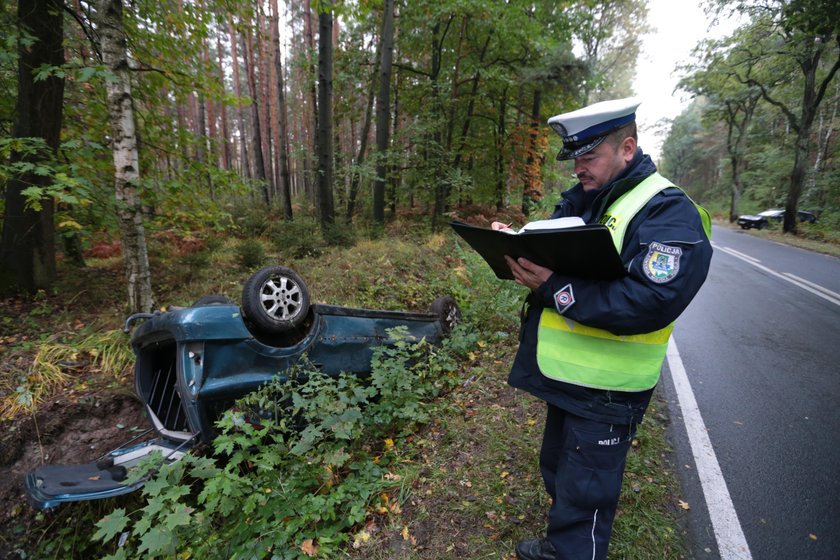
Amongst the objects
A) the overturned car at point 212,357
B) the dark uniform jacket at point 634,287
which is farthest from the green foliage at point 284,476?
the dark uniform jacket at point 634,287

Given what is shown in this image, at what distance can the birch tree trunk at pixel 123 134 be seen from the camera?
163 inches

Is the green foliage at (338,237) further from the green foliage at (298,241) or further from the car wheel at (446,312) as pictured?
the car wheel at (446,312)

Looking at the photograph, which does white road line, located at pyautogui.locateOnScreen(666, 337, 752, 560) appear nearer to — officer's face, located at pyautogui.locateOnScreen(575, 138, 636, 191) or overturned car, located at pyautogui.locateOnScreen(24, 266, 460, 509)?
officer's face, located at pyautogui.locateOnScreen(575, 138, 636, 191)

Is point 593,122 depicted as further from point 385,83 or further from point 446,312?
point 385,83

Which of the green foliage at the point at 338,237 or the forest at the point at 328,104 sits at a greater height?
the forest at the point at 328,104

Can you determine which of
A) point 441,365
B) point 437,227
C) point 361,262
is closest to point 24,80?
point 361,262

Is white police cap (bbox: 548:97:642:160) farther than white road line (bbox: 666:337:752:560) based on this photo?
No

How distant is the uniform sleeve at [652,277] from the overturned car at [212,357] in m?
2.45

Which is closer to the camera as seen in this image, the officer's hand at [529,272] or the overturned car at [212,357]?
the officer's hand at [529,272]

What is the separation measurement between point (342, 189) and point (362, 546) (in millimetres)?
14392

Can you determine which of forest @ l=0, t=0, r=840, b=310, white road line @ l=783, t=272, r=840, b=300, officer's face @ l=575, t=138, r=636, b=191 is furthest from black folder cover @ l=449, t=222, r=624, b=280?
white road line @ l=783, t=272, r=840, b=300

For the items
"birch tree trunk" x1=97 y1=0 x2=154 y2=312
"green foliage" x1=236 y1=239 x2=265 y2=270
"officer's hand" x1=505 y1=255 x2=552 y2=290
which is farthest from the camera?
"green foliage" x1=236 y1=239 x2=265 y2=270

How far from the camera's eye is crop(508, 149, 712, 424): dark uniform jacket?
1427mm

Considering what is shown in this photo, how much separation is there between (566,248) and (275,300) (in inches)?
104
